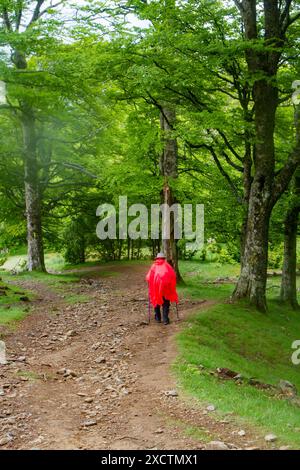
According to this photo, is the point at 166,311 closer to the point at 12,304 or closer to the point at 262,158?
the point at 12,304

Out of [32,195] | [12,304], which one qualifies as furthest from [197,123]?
[32,195]

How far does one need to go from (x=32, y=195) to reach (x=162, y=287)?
13.9m

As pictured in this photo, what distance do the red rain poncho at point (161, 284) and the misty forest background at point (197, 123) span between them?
120 cm

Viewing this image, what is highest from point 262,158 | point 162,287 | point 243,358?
point 262,158

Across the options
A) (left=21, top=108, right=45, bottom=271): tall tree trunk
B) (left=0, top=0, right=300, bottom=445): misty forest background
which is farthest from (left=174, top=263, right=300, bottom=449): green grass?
(left=21, top=108, right=45, bottom=271): tall tree trunk

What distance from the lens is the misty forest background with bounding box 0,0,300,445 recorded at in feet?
43.9

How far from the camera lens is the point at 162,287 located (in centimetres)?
1216

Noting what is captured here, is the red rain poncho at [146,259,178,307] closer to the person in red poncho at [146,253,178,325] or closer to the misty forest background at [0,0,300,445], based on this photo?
the person in red poncho at [146,253,178,325]

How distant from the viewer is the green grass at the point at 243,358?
7.17m

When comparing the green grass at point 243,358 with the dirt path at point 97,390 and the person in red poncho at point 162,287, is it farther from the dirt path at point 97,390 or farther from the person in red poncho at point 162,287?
the person in red poncho at point 162,287

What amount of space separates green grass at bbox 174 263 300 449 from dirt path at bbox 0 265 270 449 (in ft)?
1.26

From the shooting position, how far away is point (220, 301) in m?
16.2

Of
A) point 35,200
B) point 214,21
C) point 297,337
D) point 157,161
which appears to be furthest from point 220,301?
point 35,200

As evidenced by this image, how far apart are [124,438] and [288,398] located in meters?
4.04
